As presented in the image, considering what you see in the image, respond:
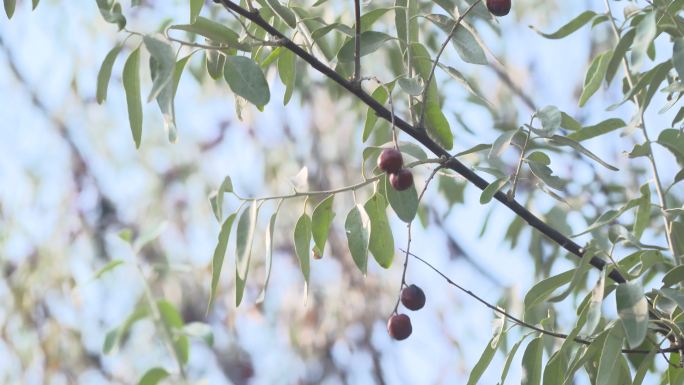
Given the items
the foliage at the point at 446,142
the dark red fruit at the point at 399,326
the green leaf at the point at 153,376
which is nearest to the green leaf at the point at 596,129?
the foliage at the point at 446,142

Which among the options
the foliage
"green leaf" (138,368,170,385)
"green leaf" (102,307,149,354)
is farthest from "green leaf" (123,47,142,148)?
"green leaf" (102,307,149,354)

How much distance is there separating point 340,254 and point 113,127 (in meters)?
1.03

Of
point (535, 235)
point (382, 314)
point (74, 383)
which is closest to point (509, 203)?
point (535, 235)

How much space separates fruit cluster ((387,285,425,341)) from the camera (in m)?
1.18

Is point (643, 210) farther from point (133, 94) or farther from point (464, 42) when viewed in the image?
point (133, 94)

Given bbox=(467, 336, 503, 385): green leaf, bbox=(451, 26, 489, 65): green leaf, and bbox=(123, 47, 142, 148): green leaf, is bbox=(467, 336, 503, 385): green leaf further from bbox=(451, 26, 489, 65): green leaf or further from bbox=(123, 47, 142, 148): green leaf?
bbox=(123, 47, 142, 148): green leaf

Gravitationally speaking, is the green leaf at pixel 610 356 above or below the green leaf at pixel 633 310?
below

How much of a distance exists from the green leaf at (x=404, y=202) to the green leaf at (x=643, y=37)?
0.72 feet

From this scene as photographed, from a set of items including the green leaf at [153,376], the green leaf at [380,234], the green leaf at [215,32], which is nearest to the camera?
the green leaf at [215,32]

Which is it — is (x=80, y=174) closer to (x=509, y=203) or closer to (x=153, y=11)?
(x=153, y=11)

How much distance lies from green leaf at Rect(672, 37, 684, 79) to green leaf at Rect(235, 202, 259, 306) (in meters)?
0.39

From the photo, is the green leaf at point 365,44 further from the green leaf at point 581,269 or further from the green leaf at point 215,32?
the green leaf at point 581,269

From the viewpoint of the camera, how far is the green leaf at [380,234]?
1.07m

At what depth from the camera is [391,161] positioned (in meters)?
0.97
